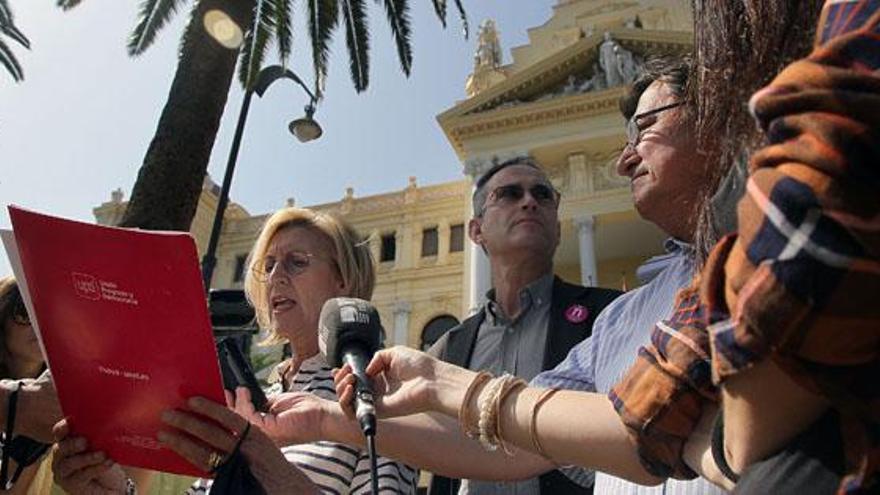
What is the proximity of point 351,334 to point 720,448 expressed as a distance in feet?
3.32

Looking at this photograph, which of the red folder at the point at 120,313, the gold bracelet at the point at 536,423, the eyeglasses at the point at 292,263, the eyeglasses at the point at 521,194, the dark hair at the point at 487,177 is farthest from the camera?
the dark hair at the point at 487,177

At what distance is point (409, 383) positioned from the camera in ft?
4.79

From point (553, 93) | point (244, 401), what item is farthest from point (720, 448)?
point (553, 93)

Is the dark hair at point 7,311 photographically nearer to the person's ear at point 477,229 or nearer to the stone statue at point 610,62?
the person's ear at point 477,229

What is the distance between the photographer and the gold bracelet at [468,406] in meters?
1.33

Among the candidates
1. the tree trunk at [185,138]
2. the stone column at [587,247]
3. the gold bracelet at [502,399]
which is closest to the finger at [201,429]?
the gold bracelet at [502,399]

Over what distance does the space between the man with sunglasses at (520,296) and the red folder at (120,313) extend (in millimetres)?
1744

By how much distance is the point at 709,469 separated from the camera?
0.92 metres

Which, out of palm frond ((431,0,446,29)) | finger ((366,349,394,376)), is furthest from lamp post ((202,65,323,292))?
finger ((366,349,394,376))

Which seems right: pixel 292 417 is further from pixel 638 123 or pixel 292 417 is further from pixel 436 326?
pixel 436 326

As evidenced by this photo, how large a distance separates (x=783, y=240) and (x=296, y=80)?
28.7 ft

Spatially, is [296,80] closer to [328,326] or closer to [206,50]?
[206,50]

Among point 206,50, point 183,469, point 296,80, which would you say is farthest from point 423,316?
point 183,469

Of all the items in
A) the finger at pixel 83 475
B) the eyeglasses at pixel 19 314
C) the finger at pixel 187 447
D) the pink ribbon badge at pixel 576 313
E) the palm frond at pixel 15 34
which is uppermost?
the palm frond at pixel 15 34
